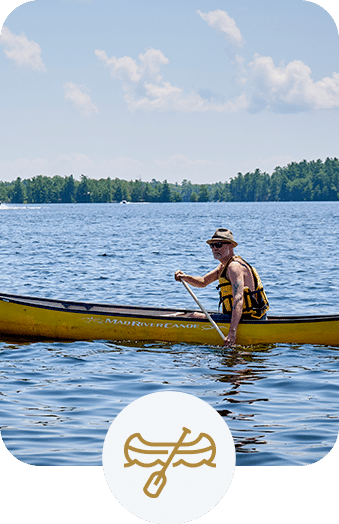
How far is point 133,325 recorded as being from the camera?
9.91 m

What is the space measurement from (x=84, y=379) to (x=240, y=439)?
9.64 feet

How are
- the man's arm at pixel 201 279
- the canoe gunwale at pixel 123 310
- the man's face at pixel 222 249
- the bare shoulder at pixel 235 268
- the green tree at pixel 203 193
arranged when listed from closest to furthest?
the bare shoulder at pixel 235 268 < the man's face at pixel 222 249 < the man's arm at pixel 201 279 < the canoe gunwale at pixel 123 310 < the green tree at pixel 203 193

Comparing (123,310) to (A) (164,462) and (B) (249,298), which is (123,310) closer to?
(B) (249,298)

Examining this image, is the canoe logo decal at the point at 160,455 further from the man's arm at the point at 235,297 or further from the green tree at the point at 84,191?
the green tree at the point at 84,191

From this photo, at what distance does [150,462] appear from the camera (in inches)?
148

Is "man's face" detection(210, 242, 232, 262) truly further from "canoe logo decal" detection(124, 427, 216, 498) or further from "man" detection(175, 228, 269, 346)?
"canoe logo decal" detection(124, 427, 216, 498)

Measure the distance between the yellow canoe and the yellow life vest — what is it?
0.16m

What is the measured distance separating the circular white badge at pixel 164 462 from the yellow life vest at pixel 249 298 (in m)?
5.25

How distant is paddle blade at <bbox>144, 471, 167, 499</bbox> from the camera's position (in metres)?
3.71

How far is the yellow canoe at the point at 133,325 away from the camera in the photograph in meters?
9.47

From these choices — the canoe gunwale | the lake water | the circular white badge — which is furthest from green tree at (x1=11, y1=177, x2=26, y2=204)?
the circular white badge

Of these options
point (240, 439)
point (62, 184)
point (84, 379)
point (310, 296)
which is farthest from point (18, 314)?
point (62, 184)

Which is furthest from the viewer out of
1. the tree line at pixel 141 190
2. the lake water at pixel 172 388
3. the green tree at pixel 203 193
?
the green tree at pixel 203 193

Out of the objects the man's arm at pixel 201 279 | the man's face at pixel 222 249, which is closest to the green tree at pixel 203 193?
the man's arm at pixel 201 279
